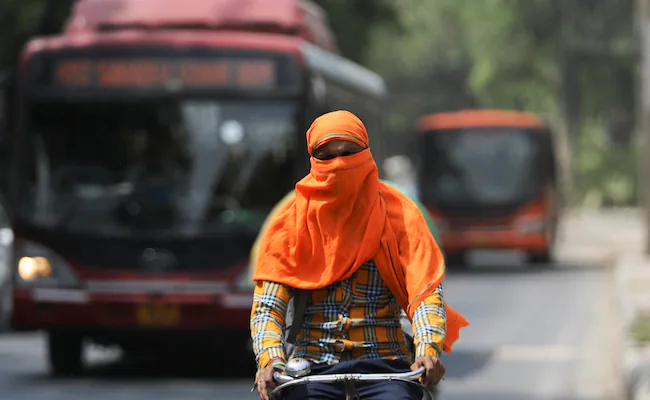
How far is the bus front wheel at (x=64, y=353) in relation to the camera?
13.4m

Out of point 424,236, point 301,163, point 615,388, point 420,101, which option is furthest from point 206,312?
point 420,101

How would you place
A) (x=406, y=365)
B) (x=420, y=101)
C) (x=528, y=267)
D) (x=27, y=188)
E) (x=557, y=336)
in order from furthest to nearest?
(x=420, y=101) < (x=528, y=267) < (x=557, y=336) < (x=27, y=188) < (x=406, y=365)

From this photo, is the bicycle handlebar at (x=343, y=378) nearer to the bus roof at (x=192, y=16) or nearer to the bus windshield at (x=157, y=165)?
the bus windshield at (x=157, y=165)

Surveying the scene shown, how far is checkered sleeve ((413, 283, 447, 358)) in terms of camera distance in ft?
16.2

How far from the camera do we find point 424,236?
5.17 metres

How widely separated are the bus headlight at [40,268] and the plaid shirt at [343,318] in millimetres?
7953

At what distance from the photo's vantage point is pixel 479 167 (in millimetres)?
31609

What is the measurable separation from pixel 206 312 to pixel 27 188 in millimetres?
1793

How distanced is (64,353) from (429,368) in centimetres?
905

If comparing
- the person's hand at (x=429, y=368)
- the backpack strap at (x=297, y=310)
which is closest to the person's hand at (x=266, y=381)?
the backpack strap at (x=297, y=310)

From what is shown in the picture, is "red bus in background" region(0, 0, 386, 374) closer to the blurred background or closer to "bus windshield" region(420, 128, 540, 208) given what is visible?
the blurred background

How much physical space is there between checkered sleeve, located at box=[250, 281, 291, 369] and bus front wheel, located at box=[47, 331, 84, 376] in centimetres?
846

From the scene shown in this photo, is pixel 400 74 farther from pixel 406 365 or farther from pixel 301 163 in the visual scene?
pixel 406 365

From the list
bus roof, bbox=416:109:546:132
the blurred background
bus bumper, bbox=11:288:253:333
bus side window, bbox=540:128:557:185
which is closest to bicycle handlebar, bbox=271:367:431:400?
the blurred background
